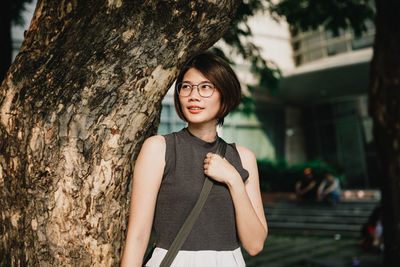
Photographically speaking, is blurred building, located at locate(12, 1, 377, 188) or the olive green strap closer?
the olive green strap

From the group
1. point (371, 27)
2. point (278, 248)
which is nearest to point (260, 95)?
point (371, 27)

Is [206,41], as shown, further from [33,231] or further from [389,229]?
[389,229]

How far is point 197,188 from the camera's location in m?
1.65

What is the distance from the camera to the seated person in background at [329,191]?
44.4 feet

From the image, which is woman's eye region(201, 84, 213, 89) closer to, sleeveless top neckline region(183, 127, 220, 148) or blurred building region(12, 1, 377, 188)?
sleeveless top neckline region(183, 127, 220, 148)

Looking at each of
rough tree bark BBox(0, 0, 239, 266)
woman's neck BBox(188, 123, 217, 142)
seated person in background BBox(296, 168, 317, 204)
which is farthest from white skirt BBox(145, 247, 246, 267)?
seated person in background BBox(296, 168, 317, 204)

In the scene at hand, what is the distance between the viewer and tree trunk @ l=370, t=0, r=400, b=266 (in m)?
4.61

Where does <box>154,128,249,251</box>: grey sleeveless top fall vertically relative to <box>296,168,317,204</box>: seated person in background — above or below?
above

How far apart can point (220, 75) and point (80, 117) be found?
699 millimetres

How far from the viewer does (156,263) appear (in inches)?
62.2

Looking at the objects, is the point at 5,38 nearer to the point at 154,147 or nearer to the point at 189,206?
the point at 154,147

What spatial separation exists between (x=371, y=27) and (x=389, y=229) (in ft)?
54.0

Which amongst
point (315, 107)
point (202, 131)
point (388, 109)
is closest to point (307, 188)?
point (388, 109)

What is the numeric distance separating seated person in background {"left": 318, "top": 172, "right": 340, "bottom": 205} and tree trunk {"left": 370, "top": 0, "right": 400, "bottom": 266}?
8981mm
